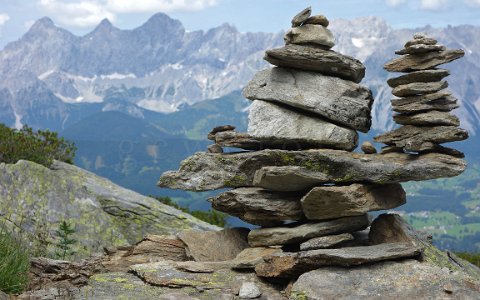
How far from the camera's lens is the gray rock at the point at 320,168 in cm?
2022

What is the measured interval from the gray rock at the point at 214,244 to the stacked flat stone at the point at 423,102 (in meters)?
7.05

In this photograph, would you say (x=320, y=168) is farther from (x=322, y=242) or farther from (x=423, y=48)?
(x=423, y=48)

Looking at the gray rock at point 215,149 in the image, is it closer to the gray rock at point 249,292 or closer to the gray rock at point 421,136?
the gray rock at point 421,136

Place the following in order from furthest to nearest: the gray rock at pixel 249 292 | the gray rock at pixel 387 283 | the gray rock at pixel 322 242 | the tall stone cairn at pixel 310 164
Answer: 1. the tall stone cairn at pixel 310 164
2. the gray rock at pixel 322 242
3. the gray rock at pixel 249 292
4. the gray rock at pixel 387 283

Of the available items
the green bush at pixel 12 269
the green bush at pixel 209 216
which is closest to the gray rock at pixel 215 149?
the green bush at pixel 12 269

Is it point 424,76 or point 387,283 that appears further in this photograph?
point 424,76

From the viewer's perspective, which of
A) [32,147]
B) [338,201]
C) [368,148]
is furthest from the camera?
[32,147]

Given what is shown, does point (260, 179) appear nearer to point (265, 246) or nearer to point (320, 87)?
point (265, 246)

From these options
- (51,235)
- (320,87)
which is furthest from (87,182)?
(320,87)

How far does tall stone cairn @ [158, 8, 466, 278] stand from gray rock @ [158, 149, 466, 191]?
0.12ft

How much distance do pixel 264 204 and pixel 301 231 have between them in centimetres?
182

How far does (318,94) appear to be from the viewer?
22.4 m

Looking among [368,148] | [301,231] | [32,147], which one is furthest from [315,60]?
[32,147]

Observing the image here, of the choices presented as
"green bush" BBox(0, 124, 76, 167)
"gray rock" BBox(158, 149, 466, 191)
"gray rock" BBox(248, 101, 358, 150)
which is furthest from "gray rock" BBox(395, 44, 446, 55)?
"green bush" BBox(0, 124, 76, 167)
